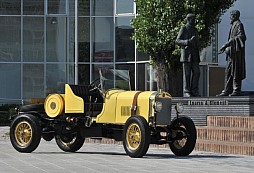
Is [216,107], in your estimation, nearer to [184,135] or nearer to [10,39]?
[184,135]

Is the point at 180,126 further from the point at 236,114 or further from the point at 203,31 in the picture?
the point at 203,31

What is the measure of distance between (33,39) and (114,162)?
2271 cm

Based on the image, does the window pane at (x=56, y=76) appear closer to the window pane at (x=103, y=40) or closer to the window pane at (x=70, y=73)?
the window pane at (x=70, y=73)

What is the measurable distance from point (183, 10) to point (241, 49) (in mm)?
7115

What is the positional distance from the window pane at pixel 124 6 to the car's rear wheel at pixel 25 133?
725 inches

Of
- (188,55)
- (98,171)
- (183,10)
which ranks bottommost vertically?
(98,171)

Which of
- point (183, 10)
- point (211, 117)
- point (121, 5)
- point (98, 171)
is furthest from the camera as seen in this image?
point (121, 5)

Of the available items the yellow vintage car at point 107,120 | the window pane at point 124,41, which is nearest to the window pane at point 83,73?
the window pane at point 124,41

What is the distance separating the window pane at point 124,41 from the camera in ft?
114

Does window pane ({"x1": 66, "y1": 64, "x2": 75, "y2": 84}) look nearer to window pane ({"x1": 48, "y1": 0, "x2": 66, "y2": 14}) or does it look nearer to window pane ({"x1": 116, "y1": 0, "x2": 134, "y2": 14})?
window pane ({"x1": 48, "y1": 0, "x2": 66, "y2": 14})

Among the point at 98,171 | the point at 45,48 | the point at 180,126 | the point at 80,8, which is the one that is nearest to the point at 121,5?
the point at 80,8

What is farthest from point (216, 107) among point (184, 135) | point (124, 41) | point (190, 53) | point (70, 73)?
point (70, 73)

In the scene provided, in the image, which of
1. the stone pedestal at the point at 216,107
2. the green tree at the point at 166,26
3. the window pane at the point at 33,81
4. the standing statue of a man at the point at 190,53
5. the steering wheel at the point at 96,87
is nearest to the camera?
the steering wheel at the point at 96,87

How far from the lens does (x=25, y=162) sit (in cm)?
1441
